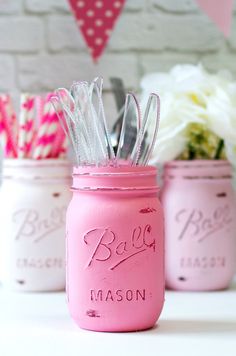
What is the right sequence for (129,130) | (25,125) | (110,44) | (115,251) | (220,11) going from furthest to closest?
1. (110,44)
2. (220,11)
3. (25,125)
4. (129,130)
5. (115,251)

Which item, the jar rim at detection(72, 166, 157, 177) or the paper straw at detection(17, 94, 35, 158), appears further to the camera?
the paper straw at detection(17, 94, 35, 158)

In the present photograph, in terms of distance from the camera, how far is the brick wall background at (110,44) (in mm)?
1367

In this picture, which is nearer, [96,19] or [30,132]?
[30,132]

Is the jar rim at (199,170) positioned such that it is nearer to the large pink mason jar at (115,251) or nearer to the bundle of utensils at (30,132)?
the bundle of utensils at (30,132)

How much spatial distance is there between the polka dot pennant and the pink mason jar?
0.30 metres

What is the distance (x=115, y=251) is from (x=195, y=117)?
0.35 meters

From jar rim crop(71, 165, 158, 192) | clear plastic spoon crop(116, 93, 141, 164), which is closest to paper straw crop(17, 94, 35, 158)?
clear plastic spoon crop(116, 93, 141, 164)

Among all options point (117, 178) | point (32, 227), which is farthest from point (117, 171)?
point (32, 227)

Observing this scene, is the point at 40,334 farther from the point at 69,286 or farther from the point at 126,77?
the point at 126,77

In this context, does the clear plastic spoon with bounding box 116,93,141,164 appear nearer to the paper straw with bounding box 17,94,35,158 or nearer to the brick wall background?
the paper straw with bounding box 17,94,35,158

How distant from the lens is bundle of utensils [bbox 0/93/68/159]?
3.78 feet

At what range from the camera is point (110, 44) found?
1.38 m

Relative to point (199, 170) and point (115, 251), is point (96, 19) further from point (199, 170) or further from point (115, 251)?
point (115, 251)

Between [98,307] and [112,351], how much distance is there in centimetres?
8
